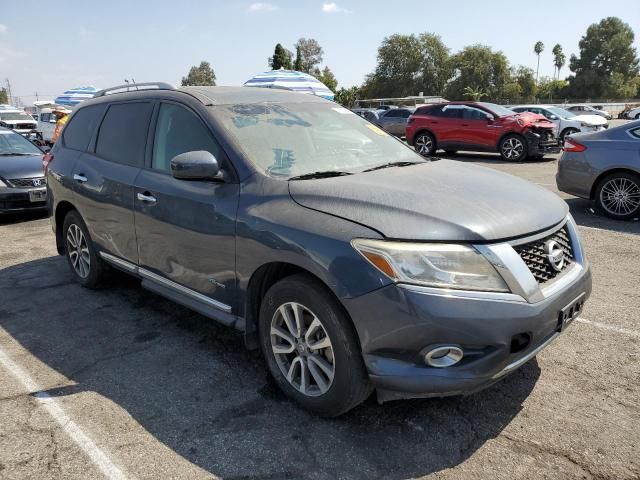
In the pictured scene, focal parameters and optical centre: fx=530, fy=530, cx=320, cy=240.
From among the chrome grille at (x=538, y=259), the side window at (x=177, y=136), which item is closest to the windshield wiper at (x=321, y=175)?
the side window at (x=177, y=136)

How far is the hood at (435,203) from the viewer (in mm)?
2490

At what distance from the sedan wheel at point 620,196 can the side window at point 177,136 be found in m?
6.09

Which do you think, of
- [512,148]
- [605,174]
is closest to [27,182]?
[605,174]

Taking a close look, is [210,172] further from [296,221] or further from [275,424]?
[275,424]

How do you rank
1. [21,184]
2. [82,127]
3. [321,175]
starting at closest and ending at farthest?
[321,175]
[82,127]
[21,184]

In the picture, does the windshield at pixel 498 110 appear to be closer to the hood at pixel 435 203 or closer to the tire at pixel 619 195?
the tire at pixel 619 195

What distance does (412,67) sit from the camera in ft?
307

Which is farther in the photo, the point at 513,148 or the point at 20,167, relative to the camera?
the point at 513,148

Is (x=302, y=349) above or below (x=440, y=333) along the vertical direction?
below

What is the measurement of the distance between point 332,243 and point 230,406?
118 centimetres

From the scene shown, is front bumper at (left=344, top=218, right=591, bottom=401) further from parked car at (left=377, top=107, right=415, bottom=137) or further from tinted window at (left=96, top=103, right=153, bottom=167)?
parked car at (left=377, top=107, right=415, bottom=137)

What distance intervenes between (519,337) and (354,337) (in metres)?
0.76

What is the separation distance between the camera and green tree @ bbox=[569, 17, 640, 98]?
83.5m

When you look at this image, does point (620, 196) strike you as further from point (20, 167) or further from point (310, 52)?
point (310, 52)
